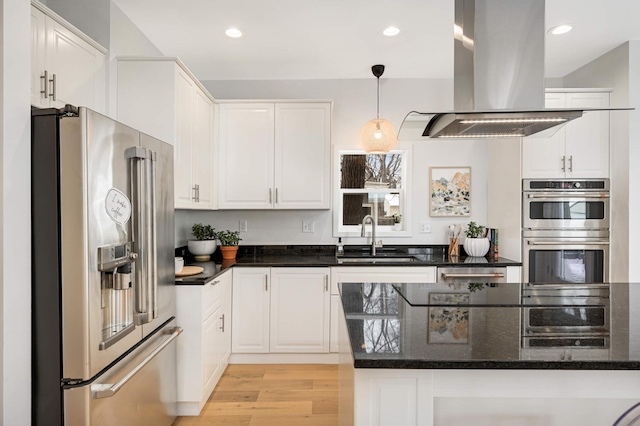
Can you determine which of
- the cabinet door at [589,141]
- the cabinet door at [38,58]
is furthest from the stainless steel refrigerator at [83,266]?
the cabinet door at [589,141]

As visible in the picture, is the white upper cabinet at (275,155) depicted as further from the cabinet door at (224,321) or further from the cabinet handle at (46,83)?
the cabinet handle at (46,83)

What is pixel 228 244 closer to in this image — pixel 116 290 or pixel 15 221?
pixel 116 290

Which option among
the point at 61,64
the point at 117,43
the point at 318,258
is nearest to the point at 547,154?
the point at 318,258

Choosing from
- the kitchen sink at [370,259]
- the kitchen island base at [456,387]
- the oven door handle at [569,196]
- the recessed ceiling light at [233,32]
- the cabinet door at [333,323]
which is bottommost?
the cabinet door at [333,323]

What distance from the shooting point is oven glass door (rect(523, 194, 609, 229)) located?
128 inches

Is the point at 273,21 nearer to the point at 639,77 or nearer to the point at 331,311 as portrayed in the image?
the point at 331,311

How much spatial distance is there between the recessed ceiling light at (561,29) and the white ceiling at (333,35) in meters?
0.06

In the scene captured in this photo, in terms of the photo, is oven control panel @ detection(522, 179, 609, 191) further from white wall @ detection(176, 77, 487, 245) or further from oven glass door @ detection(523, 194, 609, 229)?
white wall @ detection(176, 77, 487, 245)

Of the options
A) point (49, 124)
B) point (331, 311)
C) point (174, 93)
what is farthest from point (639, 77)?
point (49, 124)

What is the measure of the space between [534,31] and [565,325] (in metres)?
1.26

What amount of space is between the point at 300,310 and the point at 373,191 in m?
1.39

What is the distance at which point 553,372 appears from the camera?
3.70ft

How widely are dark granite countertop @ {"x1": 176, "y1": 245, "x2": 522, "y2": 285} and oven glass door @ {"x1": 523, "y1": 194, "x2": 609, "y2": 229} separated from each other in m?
0.40

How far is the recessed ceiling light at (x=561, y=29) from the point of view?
2834 mm
